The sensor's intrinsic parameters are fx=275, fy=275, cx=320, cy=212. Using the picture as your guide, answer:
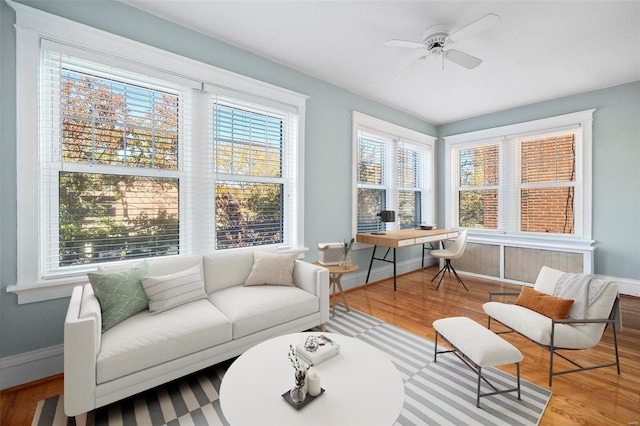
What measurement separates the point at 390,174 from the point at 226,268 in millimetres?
3290

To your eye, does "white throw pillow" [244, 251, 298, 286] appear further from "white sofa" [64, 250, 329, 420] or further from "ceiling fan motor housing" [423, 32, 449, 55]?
"ceiling fan motor housing" [423, 32, 449, 55]

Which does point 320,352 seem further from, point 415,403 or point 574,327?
point 574,327

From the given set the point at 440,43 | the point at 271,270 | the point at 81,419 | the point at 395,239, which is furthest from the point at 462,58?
the point at 81,419

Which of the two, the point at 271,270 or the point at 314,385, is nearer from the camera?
the point at 314,385

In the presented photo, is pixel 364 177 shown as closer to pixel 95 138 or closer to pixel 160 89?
pixel 160 89

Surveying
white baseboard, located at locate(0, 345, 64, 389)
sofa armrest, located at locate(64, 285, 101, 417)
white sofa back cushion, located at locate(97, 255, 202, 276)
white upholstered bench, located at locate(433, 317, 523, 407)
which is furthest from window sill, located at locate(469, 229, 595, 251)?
white baseboard, located at locate(0, 345, 64, 389)

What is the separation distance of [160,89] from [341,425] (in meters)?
2.96

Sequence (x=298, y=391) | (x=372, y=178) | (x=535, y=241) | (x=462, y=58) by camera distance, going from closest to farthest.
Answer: (x=298, y=391) < (x=462, y=58) < (x=535, y=241) < (x=372, y=178)

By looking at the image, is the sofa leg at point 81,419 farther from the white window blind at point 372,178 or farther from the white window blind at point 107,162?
the white window blind at point 372,178

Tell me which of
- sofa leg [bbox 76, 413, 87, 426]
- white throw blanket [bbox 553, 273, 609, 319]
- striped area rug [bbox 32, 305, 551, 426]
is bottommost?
striped area rug [bbox 32, 305, 551, 426]

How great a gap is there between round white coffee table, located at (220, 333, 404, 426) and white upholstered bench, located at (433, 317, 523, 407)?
647 millimetres

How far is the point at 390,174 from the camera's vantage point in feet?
15.9

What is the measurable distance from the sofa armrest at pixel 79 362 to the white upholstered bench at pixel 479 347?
7.35ft

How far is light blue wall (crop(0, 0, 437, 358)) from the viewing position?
1.93m
